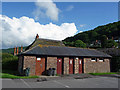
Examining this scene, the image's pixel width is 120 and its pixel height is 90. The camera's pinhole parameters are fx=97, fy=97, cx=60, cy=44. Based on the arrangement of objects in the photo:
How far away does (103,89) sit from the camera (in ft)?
26.7

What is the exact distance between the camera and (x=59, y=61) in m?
15.4

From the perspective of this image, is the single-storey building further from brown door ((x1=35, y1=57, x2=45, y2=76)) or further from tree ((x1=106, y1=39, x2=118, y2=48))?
tree ((x1=106, y1=39, x2=118, y2=48))

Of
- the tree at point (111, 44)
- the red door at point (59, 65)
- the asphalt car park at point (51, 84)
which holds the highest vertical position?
the tree at point (111, 44)

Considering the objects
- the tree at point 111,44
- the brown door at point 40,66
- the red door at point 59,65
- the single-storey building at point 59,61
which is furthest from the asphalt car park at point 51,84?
the tree at point 111,44

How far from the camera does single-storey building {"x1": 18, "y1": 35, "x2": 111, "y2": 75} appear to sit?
13469mm

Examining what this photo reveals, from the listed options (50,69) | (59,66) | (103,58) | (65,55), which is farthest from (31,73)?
(103,58)

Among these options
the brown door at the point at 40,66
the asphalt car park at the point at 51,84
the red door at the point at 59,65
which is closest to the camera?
the asphalt car park at the point at 51,84

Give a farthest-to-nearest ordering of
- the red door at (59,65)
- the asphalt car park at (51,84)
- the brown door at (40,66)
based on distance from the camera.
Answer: the red door at (59,65) → the brown door at (40,66) → the asphalt car park at (51,84)

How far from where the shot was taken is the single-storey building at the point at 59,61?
1347 cm

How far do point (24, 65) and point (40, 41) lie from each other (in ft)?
53.1

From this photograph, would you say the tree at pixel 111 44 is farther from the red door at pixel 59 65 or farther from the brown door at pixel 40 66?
the brown door at pixel 40 66

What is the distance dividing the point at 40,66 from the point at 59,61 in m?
3.09

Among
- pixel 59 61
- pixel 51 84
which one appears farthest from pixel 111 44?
pixel 51 84

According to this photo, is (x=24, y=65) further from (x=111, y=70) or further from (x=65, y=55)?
(x=111, y=70)
